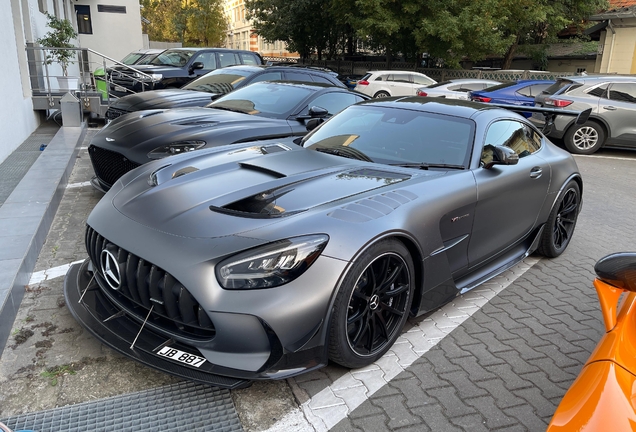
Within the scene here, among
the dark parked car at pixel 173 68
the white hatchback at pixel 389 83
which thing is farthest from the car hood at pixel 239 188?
the white hatchback at pixel 389 83

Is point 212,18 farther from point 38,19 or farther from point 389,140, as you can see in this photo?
point 389,140

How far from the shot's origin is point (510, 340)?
137 inches

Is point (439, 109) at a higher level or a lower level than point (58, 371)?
higher

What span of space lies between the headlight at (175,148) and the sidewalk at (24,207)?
3.69 ft

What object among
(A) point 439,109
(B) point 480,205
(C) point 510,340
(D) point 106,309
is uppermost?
(A) point 439,109

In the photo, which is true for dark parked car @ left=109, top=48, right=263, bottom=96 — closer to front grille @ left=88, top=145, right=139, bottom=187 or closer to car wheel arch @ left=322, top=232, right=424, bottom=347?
front grille @ left=88, top=145, right=139, bottom=187

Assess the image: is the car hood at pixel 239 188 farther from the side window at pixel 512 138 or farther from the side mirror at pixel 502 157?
the side window at pixel 512 138

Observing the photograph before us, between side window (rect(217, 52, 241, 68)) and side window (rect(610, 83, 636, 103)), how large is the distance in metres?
9.16

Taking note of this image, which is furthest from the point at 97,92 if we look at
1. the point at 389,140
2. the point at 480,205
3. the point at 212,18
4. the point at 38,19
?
the point at 212,18

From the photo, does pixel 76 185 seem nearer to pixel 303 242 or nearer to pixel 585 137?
pixel 303 242

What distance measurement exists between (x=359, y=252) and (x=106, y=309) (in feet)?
4.79

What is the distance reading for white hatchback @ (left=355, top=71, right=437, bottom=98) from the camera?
18.2 meters

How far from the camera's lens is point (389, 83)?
60.2 ft

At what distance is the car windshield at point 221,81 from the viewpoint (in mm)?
8344
